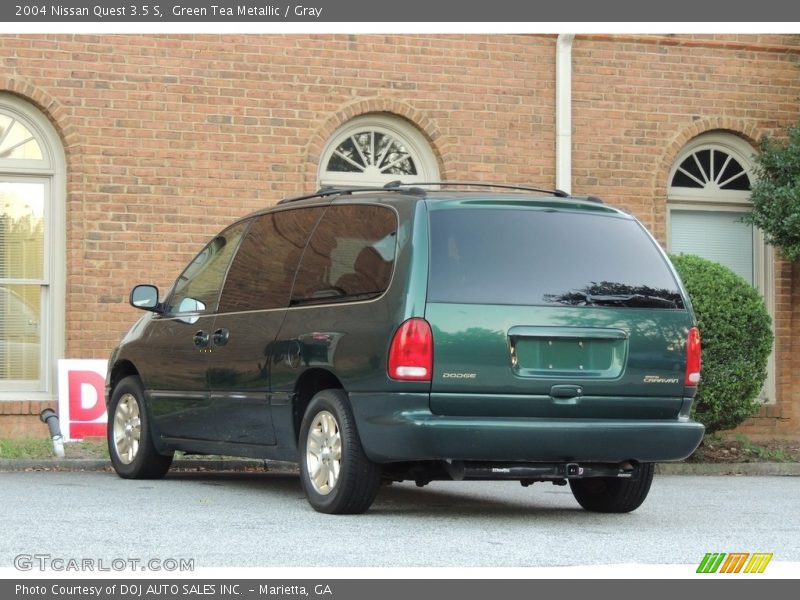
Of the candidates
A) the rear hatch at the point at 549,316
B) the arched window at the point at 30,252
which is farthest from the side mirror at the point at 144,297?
the arched window at the point at 30,252

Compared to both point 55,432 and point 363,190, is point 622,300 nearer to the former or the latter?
point 363,190

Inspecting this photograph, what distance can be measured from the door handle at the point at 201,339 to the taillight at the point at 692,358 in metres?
3.15

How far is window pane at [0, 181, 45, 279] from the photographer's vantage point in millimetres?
14984

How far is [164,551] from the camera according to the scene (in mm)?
7195

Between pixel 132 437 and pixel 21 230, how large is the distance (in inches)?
175

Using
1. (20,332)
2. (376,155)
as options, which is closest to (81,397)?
(20,332)

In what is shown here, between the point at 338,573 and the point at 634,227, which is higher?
the point at 634,227

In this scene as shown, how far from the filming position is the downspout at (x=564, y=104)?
642 inches

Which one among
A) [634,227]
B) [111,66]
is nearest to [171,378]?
[634,227]

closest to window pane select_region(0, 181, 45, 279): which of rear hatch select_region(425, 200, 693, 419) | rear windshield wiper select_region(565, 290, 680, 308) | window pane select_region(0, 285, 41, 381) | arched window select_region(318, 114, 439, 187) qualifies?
window pane select_region(0, 285, 41, 381)

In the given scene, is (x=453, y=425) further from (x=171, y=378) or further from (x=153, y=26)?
(x=153, y=26)

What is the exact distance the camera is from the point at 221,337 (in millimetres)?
10078

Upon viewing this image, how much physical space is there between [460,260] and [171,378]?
2869mm
